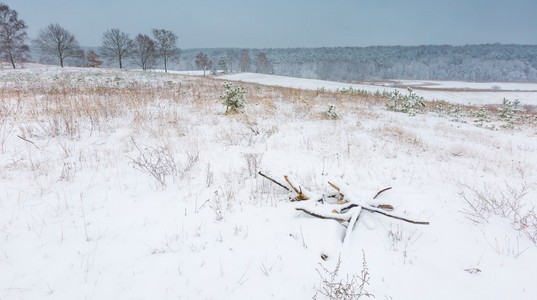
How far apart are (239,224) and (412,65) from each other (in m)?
193

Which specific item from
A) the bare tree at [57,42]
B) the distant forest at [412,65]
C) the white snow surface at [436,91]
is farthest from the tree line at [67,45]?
the distant forest at [412,65]

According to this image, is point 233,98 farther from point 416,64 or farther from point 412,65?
point 416,64

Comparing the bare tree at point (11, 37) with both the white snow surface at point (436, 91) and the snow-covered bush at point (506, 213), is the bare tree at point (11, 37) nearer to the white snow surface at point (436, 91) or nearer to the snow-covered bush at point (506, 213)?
the white snow surface at point (436, 91)

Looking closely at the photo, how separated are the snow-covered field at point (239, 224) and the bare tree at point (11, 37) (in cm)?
4588

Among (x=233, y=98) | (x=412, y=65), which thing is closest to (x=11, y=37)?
(x=233, y=98)

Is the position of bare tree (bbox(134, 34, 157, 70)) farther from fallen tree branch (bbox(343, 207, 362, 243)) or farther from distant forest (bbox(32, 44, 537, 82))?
distant forest (bbox(32, 44, 537, 82))

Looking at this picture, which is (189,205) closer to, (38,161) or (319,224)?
(319,224)

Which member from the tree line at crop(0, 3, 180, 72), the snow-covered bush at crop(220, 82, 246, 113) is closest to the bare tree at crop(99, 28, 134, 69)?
the tree line at crop(0, 3, 180, 72)

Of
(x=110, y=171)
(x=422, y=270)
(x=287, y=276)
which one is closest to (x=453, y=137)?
(x=422, y=270)

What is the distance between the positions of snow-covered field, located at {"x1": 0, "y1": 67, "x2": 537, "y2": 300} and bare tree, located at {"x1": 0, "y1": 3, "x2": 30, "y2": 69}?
151 ft

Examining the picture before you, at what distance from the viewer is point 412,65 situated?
167375 mm

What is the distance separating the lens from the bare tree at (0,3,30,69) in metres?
38.2

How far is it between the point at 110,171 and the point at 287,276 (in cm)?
350

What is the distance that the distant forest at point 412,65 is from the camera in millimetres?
143125
